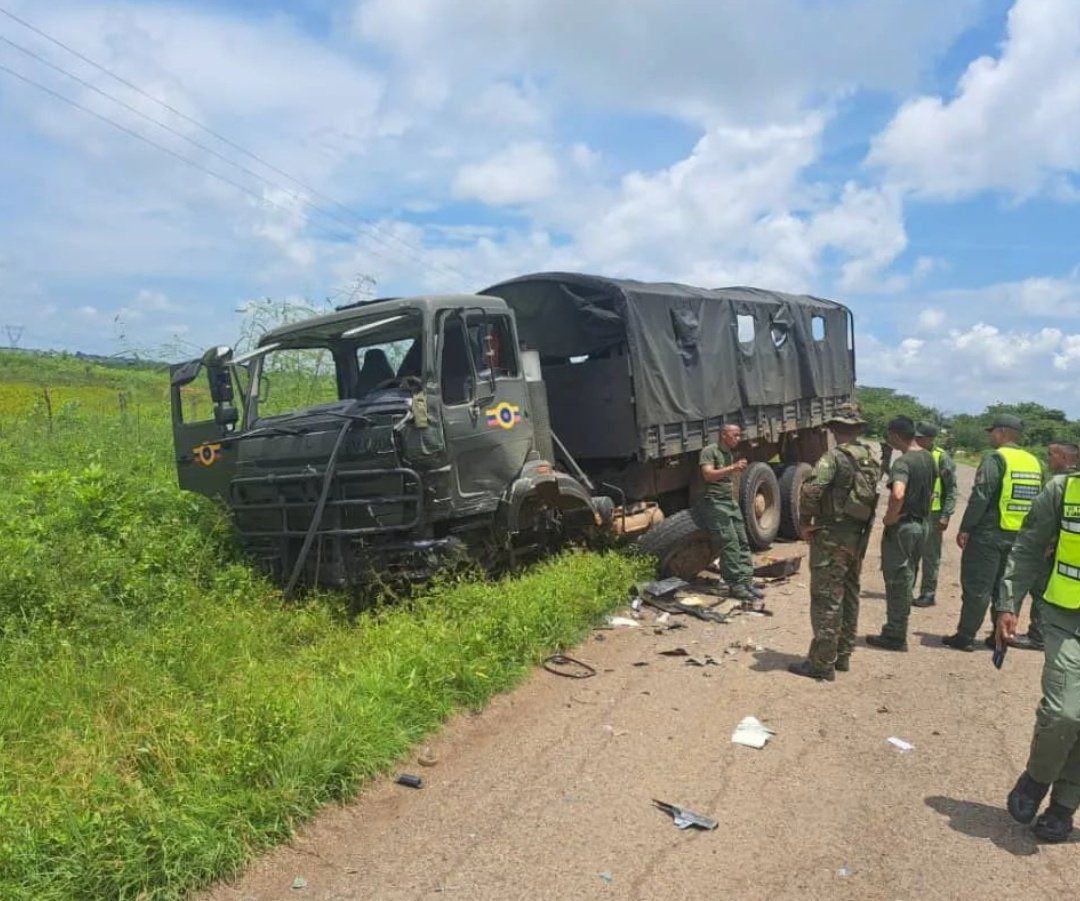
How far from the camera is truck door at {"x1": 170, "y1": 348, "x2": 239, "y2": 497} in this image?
21.3 feet

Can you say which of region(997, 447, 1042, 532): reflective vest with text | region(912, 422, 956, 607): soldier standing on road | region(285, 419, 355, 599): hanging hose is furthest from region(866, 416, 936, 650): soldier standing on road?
region(285, 419, 355, 599): hanging hose

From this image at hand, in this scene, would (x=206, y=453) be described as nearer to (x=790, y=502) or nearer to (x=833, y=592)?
(x=833, y=592)

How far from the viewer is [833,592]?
529 centimetres

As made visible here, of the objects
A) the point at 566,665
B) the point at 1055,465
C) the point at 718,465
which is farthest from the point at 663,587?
the point at 1055,465

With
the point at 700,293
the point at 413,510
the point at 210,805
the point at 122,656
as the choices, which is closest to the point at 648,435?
the point at 700,293

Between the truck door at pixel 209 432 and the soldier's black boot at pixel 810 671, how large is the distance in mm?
4353

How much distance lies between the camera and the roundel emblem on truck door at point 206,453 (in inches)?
263

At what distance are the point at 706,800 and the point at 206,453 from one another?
485 centimetres

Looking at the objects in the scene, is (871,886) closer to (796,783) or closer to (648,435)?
(796,783)

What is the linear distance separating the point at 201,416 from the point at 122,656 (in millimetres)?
3698

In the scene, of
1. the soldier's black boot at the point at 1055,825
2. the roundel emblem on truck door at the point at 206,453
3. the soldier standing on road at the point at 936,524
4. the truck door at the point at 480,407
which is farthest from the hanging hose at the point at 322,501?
the soldier standing on road at the point at 936,524

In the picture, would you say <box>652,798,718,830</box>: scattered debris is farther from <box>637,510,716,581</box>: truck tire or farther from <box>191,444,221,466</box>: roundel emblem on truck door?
<box>191,444,221,466</box>: roundel emblem on truck door

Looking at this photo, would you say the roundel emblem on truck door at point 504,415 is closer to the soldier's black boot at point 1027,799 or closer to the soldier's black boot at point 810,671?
the soldier's black boot at point 810,671

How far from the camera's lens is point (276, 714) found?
3711 millimetres
